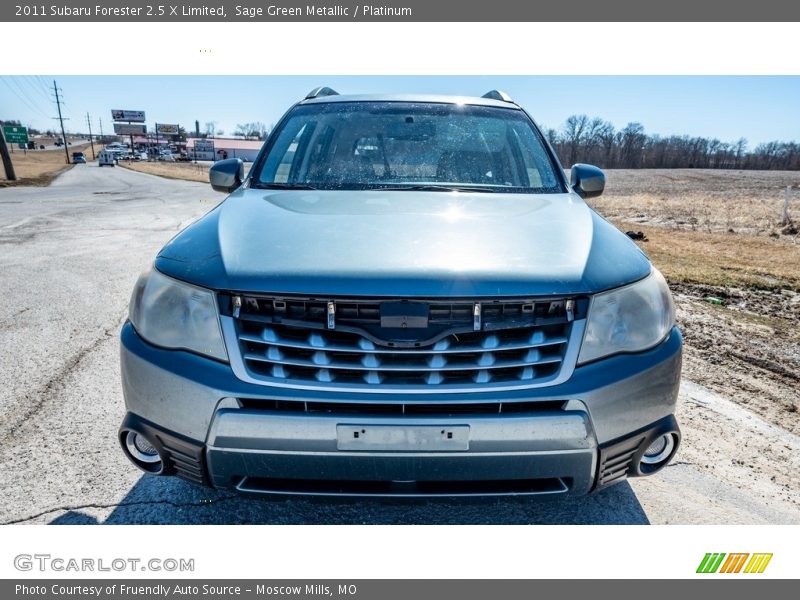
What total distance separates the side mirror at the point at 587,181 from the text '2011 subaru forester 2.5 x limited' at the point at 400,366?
1.22 metres

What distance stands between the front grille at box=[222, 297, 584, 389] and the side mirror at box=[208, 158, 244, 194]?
5.61 ft

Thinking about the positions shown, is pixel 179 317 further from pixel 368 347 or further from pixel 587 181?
pixel 587 181

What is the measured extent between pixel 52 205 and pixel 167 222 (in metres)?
5.83

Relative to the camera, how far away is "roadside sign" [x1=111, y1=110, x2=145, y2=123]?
137038 mm

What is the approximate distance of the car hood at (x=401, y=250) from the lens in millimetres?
1868

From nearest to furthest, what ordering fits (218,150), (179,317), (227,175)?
(179,317) → (227,175) → (218,150)

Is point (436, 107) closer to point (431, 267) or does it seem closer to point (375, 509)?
point (431, 267)

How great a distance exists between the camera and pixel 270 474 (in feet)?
6.05

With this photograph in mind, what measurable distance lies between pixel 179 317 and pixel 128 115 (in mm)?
156369

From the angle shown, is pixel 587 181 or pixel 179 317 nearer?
pixel 179 317

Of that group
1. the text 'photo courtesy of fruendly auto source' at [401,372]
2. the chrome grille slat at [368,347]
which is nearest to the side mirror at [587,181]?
the text 'photo courtesy of fruendly auto source' at [401,372]

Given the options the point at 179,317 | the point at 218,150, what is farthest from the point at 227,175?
the point at 218,150

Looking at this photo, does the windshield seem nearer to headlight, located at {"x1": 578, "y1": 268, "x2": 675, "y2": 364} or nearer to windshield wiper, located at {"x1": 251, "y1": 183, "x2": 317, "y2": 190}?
windshield wiper, located at {"x1": 251, "y1": 183, "x2": 317, "y2": 190}

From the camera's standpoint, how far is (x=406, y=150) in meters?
3.22
